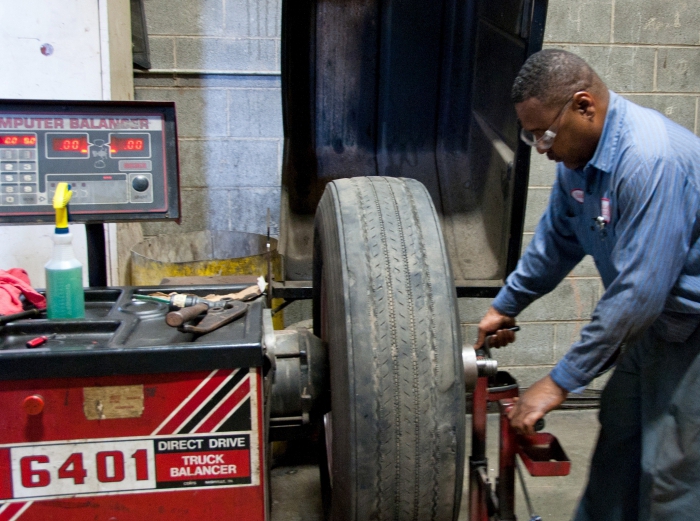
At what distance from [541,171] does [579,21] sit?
70cm

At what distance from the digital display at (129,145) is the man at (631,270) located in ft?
3.01

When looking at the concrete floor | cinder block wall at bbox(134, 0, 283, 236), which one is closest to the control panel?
the concrete floor

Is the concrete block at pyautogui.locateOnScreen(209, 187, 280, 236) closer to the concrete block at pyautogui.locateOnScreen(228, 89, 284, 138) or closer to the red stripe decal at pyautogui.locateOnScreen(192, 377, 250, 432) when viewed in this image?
the concrete block at pyautogui.locateOnScreen(228, 89, 284, 138)

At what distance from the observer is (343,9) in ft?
10.1

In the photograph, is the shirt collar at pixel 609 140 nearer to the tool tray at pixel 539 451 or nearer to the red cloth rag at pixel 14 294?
the tool tray at pixel 539 451

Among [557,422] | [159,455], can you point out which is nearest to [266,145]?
[557,422]

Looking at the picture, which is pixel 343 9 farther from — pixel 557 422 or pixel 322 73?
pixel 557 422

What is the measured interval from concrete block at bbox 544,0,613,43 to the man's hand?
206 cm

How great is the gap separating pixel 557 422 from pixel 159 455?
242cm

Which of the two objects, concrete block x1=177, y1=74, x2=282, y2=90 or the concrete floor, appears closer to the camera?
the concrete floor

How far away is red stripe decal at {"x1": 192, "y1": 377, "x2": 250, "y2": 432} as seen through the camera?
1.24 meters

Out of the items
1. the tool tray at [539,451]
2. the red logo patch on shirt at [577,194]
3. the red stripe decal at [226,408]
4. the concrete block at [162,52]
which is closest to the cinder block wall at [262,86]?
the concrete block at [162,52]

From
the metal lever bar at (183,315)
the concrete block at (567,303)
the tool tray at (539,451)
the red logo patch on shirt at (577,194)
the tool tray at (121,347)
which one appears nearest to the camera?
the tool tray at (121,347)

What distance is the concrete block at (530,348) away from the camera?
338 cm
